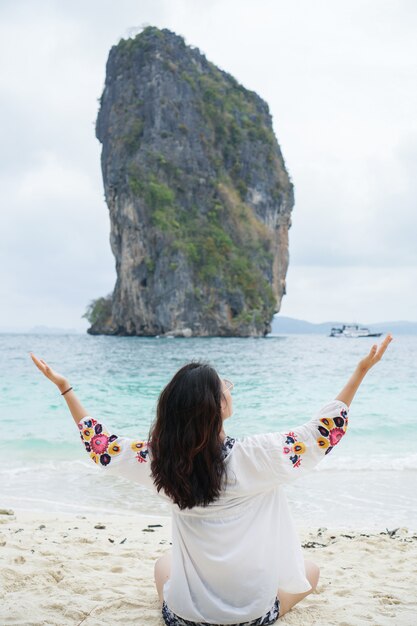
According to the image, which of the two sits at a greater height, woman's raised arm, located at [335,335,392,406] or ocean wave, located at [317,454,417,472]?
woman's raised arm, located at [335,335,392,406]

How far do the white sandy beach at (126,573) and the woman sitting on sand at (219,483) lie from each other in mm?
326

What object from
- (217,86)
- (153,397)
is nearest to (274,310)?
(217,86)

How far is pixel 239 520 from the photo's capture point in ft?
6.77

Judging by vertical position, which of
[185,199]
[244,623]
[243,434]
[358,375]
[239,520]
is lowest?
[243,434]

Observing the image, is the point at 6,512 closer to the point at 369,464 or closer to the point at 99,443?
the point at 99,443

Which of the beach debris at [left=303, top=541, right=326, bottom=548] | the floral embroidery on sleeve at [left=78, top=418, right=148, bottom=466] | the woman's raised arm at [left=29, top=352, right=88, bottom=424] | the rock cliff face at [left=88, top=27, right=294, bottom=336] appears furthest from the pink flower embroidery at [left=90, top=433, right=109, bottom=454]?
the rock cliff face at [left=88, top=27, right=294, bottom=336]

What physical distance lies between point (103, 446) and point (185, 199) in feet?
185

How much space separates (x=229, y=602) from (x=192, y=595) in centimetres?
13

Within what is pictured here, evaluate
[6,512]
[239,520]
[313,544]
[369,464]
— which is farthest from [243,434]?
[239,520]

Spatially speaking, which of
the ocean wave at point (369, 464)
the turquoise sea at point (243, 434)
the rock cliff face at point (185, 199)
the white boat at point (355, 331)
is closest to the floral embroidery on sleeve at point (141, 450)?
the turquoise sea at point (243, 434)

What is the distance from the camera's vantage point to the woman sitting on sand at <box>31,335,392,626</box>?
6.42 ft

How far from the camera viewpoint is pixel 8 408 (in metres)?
11.3

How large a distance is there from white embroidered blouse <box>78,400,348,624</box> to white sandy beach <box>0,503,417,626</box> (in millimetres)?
350

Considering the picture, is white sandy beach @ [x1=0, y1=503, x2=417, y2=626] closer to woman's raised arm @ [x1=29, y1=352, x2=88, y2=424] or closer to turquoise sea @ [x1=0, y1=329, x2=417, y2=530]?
turquoise sea @ [x1=0, y1=329, x2=417, y2=530]
